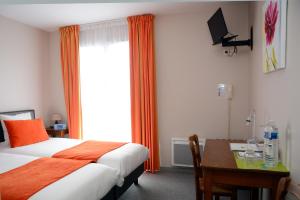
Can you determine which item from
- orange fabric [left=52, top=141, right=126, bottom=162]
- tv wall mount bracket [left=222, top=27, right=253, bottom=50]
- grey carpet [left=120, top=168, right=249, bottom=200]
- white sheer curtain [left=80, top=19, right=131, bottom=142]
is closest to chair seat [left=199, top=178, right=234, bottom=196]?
grey carpet [left=120, top=168, right=249, bottom=200]

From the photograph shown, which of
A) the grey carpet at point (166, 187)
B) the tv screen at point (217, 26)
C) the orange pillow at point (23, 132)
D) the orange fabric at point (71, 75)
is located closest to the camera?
the grey carpet at point (166, 187)

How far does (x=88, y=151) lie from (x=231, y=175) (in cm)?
178

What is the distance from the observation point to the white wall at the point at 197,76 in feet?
11.1

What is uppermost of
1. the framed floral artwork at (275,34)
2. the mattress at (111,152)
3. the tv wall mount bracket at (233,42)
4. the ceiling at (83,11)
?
the ceiling at (83,11)

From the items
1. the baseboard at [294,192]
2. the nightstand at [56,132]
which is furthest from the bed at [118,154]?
the baseboard at [294,192]

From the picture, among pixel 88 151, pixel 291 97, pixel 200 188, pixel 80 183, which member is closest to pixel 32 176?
pixel 80 183

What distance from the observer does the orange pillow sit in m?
3.13

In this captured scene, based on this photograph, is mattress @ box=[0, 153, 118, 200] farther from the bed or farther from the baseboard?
the baseboard

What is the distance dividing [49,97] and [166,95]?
249cm

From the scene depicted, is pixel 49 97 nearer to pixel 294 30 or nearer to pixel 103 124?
pixel 103 124

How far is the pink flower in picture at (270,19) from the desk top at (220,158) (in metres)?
1.08

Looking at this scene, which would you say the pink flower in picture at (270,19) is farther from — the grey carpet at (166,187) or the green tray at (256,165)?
the grey carpet at (166,187)

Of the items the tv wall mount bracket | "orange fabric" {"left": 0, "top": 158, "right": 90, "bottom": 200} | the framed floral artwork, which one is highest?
the tv wall mount bracket

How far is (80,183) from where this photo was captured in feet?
6.05
